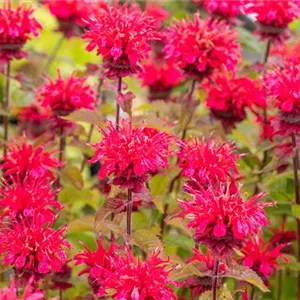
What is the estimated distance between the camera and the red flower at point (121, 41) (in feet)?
5.17

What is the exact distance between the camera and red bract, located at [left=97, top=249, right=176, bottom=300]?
4.14 feet

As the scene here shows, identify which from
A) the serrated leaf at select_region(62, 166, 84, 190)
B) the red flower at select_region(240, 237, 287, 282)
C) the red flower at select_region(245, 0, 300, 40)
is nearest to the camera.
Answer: the red flower at select_region(240, 237, 287, 282)

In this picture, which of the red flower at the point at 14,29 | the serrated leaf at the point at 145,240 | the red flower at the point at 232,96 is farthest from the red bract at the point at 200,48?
the serrated leaf at the point at 145,240

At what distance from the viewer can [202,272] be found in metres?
1.42

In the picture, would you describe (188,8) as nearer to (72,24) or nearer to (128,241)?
(72,24)

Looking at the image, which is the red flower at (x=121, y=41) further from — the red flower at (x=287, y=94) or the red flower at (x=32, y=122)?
the red flower at (x=32, y=122)

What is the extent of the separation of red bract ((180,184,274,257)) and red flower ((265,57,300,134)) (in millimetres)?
371

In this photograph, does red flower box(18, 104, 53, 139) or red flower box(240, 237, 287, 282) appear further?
red flower box(18, 104, 53, 139)

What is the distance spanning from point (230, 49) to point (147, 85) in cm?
43

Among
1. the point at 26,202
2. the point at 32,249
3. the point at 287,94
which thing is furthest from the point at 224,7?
the point at 32,249

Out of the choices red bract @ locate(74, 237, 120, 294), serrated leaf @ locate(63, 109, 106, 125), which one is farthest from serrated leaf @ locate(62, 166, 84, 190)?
red bract @ locate(74, 237, 120, 294)

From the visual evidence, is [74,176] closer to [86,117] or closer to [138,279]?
[86,117]

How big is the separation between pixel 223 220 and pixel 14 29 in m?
0.82

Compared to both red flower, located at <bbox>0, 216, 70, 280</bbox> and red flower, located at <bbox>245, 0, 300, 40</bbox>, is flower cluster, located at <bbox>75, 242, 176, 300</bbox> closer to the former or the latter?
red flower, located at <bbox>0, 216, 70, 280</bbox>
